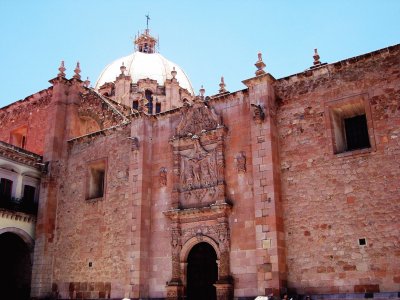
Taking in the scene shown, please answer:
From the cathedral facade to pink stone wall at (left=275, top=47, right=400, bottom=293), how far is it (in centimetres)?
3

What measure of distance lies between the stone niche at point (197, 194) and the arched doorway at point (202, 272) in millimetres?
245

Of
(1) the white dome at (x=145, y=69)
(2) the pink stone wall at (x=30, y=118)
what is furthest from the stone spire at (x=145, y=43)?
(2) the pink stone wall at (x=30, y=118)

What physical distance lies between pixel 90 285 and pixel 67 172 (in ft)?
19.1

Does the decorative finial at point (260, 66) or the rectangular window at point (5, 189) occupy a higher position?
the decorative finial at point (260, 66)

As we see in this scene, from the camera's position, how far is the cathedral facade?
46.0 ft

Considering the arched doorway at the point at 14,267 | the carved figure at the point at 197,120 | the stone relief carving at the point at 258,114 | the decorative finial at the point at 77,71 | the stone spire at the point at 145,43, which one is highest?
the stone spire at the point at 145,43

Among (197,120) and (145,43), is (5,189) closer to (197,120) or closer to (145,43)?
(197,120)

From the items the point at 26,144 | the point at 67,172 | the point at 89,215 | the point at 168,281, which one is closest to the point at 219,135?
the point at 168,281

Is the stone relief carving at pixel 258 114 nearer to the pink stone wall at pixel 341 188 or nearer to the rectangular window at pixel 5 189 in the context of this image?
the pink stone wall at pixel 341 188

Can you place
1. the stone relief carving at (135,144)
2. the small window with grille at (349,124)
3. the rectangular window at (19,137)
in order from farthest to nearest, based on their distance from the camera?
the rectangular window at (19,137), the stone relief carving at (135,144), the small window with grille at (349,124)

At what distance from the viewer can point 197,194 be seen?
1747cm

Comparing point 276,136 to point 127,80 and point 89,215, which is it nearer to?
point 89,215

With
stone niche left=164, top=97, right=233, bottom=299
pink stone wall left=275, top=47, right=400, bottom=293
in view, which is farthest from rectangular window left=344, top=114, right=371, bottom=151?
stone niche left=164, top=97, right=233, bottom=299

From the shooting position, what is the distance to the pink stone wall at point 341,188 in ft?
44.1
